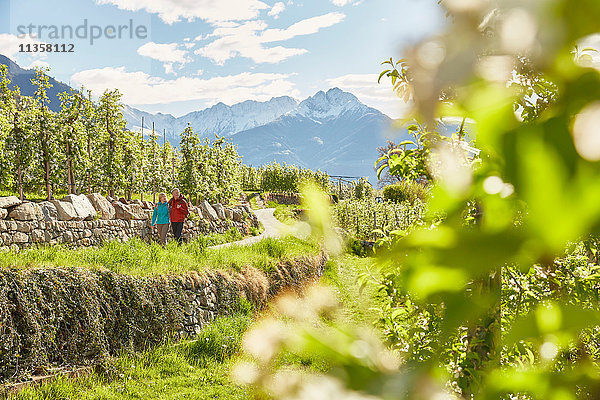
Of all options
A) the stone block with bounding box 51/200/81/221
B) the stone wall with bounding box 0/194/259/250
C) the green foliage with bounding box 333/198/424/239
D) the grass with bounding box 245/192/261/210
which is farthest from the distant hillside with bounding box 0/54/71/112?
the stone block with bounding box 51/200/81/221

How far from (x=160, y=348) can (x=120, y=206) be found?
5414 millimetres

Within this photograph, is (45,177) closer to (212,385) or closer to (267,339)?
(212,385)

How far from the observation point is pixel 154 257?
8.10 meters

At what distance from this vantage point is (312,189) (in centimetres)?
31

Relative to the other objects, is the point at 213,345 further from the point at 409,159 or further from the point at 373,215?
the point at 373,215

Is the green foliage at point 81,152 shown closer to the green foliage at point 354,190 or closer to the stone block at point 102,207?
the stone block at point 102,207

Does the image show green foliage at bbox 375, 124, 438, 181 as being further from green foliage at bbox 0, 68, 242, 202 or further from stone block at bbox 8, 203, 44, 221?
green foliage at bbox 0, 68, 242, 202

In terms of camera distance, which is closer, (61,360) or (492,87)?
(492,87)

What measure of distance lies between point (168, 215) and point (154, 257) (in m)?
2.73

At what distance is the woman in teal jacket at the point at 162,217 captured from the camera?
10.6 meters

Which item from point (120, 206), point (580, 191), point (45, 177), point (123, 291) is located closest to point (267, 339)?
point (580, 191)

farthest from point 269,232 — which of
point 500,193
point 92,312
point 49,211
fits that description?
point 500,193

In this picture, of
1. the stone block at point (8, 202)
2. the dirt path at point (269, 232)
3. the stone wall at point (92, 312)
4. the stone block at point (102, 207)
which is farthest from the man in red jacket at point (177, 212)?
the stone block at point (8, 202)

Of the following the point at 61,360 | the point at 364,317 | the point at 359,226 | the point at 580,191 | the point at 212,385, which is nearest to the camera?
the point at 580,191
